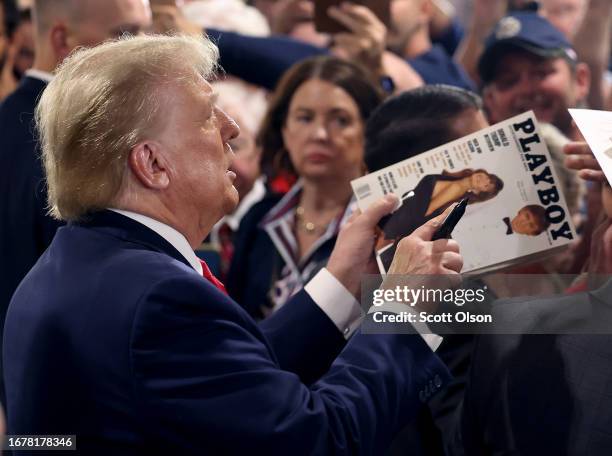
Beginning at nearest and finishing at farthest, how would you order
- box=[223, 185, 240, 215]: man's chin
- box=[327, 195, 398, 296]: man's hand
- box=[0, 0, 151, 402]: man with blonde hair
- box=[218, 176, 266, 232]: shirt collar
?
box=[223, 185, 240, 215]: man's chin
box=[327, 195, 398, 296]: man's hand
box=[0, 0, 151, 402]: man with blonde hair
box=[218, 176, 266, 232]: shirt collar

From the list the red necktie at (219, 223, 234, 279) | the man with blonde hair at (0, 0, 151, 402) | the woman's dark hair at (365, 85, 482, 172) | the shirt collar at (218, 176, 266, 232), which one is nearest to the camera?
the woman's dark hair at (365, 85, 482, 172)

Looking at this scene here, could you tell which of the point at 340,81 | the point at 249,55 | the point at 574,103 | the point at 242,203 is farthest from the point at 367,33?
the point at 242,203

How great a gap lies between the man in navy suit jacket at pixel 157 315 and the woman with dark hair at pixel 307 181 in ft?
4.69

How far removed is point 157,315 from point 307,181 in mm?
2016

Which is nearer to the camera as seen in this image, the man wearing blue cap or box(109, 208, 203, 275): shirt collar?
box(109, 208, 203, 275): shirt collar

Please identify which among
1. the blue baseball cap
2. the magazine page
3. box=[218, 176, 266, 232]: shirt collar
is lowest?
box=[218, 176, 266, 232]: shirt collar

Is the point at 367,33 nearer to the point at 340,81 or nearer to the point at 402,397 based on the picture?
the point at 340,81

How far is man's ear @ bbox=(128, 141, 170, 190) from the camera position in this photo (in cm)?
180

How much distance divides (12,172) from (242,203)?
1784 mm

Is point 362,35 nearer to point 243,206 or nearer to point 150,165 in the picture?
point 243,206

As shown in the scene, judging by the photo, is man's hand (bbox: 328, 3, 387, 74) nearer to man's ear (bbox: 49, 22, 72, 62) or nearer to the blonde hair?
man's ear (bbox: 49, 22, 72, 62)

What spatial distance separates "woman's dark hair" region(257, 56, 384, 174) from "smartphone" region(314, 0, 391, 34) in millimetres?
125

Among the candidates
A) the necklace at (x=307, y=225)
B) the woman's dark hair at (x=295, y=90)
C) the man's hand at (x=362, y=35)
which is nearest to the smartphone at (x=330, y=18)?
the man's hand at (x=362, y=35)

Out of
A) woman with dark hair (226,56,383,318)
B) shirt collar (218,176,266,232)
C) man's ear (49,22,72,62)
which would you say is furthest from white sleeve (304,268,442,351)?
shirt collar (218,176,266,232)
